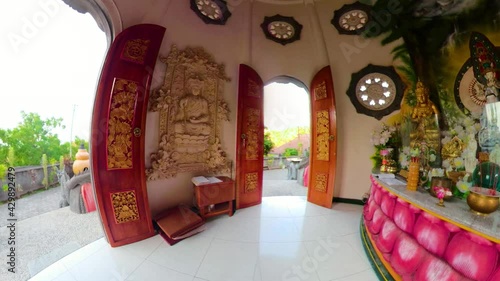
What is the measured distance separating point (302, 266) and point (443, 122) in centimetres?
275

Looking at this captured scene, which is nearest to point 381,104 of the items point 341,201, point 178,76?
point 341,201

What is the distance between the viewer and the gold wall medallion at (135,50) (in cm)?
222

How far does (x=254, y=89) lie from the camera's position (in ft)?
11.2

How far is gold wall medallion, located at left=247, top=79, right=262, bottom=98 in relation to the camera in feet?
11.0

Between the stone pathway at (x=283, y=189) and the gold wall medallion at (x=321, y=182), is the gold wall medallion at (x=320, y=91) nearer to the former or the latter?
the gold wall medallion at (x=321, y=182)

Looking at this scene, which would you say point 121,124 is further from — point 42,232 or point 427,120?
point 427,120

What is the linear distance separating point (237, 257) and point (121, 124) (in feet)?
7.44

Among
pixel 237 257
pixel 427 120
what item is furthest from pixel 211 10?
pixel 237 257

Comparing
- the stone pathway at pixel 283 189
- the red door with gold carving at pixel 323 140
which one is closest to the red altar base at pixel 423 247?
the red door with gold carving at pixel 323 140

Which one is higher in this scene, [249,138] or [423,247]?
[249,138]

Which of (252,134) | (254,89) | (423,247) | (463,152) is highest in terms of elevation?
(254,89)

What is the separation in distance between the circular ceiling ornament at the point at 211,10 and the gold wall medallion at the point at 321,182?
3656mm

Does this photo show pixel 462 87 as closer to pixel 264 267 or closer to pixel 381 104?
pixel 381 104

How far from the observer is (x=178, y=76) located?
2.87 meters
